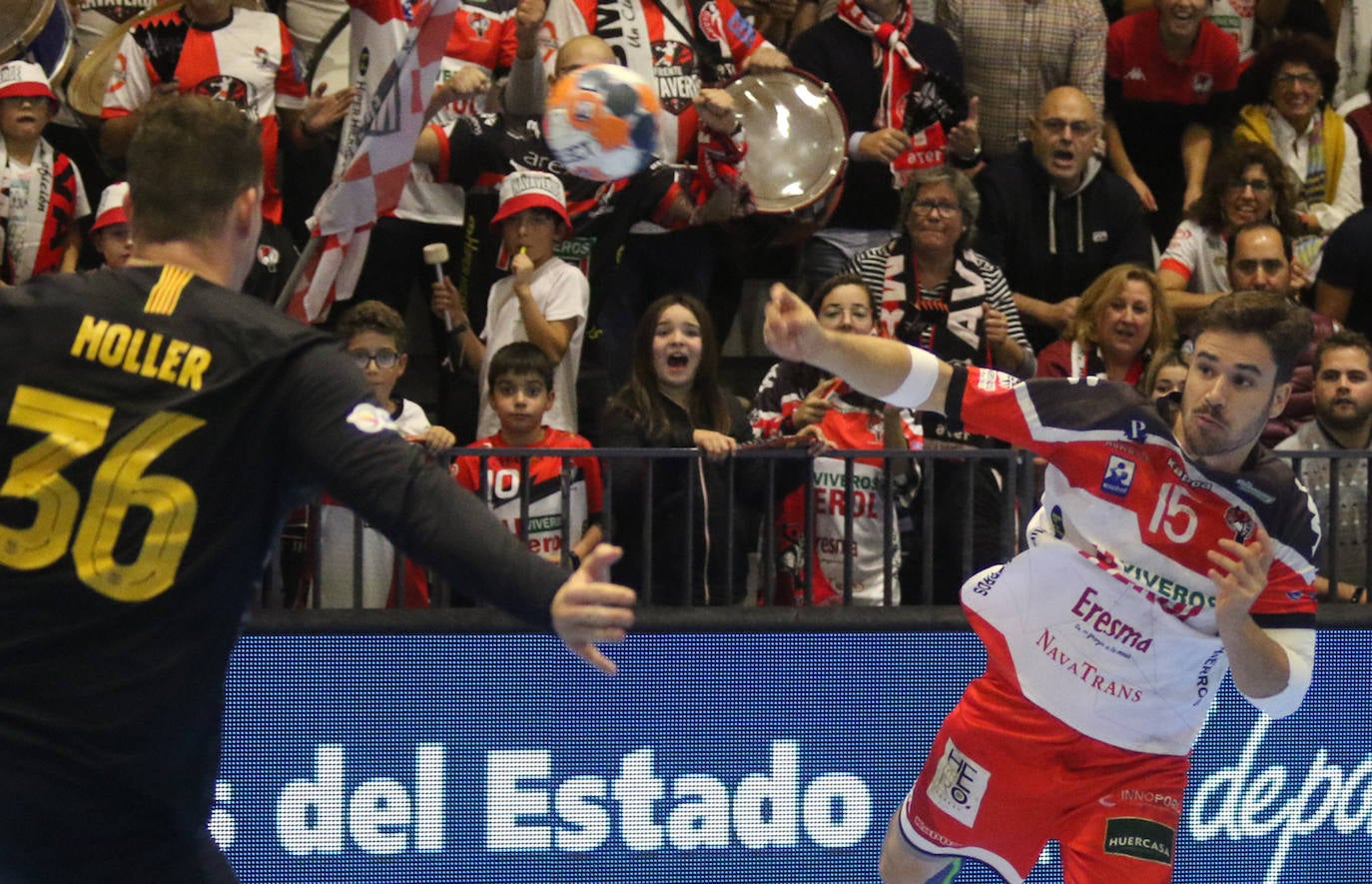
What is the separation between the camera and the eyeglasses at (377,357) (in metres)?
6.55

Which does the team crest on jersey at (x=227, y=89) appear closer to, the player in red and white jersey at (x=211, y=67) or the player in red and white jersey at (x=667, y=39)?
the player in red and white jersey at (x=211, y=67)

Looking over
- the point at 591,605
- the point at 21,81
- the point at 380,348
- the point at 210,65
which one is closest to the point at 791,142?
the point at 380,348

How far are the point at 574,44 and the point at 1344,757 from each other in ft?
13.3

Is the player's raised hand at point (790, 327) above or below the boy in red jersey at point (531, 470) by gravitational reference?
above

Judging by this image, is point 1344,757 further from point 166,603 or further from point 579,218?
point 166,603

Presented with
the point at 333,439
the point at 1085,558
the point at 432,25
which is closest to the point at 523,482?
the point at 432,25

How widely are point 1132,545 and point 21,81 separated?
516 centimetres

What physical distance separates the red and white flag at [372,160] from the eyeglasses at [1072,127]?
3.28m

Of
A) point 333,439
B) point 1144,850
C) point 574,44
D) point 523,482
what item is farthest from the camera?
point 574,44

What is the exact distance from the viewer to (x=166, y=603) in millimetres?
3098

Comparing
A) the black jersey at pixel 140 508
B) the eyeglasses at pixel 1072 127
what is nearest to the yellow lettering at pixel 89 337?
the black jersey at pixel 140 508

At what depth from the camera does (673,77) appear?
801 cm

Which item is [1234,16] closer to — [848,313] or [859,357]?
[848,313]

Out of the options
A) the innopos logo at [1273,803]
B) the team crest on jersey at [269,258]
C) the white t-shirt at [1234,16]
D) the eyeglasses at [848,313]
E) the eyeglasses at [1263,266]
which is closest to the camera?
the innopos logo at [1273,803]
